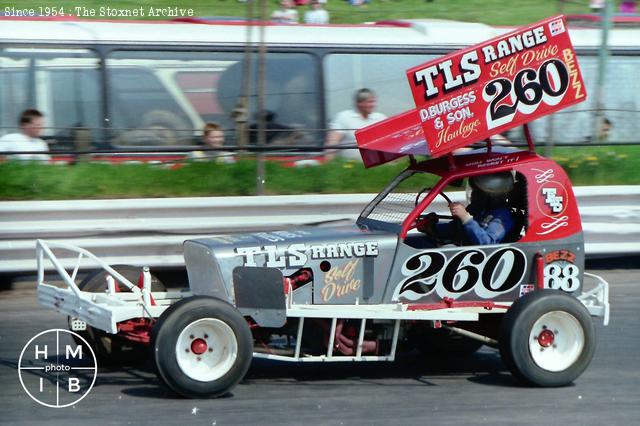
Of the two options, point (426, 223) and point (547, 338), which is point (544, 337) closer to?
point (547, 338)

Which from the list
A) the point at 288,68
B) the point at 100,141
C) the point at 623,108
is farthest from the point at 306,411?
the point at 623,108

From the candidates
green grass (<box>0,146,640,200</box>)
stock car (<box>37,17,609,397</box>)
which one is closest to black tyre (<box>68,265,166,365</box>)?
stock car (<box>37,17,609,397</box>)

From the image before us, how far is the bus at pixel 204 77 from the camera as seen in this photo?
1164 cm

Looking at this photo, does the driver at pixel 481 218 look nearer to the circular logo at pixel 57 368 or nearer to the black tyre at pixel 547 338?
the black tyre at pixel 547 338

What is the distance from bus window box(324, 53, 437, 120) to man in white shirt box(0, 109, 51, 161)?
345cm

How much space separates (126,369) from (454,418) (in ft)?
7.64

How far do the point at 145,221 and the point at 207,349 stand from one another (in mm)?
Result: 3980

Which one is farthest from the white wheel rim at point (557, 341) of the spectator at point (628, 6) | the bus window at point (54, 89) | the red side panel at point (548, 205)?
the spectator at point (628, 6)

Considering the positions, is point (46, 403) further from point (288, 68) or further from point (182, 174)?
point (288, 68)

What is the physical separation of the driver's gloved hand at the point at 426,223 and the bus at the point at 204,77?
13.8 feet

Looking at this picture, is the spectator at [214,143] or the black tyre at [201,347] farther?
the spectator at [214,143]

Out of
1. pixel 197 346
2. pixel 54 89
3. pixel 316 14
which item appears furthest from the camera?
pixel 316 14

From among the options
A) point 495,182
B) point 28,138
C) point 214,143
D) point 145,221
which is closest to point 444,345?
point 495,182

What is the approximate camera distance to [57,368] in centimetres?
711
